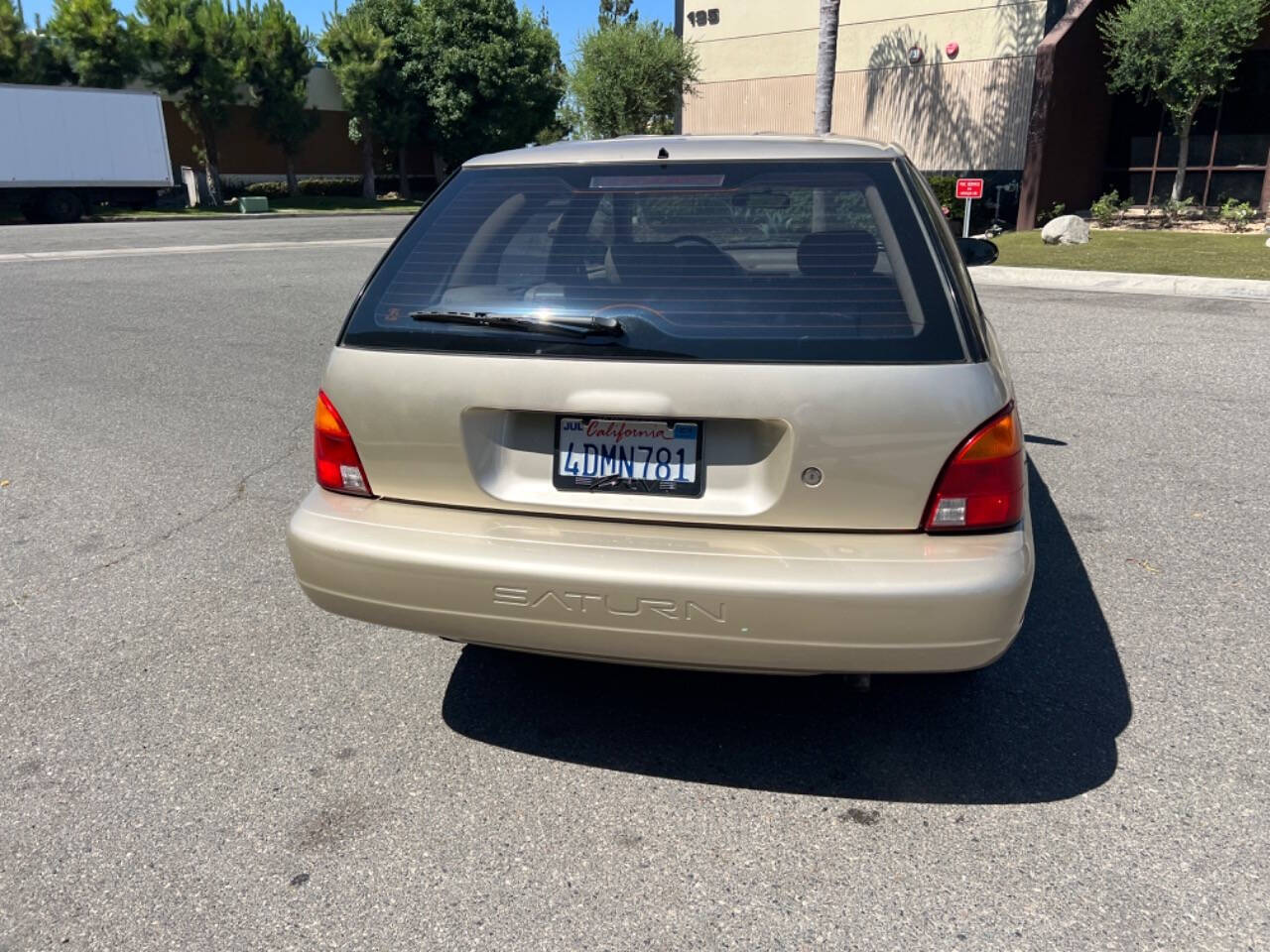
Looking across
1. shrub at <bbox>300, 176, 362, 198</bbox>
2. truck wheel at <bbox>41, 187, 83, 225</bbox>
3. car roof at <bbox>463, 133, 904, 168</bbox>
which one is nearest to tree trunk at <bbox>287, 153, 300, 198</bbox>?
shrub at <bbox>300, 176, 362, 198</bbox>

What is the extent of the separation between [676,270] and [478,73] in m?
42.0

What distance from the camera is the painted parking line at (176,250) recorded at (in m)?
16.5

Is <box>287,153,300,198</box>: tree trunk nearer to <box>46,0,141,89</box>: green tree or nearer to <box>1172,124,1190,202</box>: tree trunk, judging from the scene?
<box>46,0,141,89</box>: green tree

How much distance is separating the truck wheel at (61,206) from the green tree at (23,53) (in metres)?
7.35

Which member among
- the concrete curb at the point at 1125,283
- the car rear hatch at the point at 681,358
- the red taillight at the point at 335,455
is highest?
the car rear hatch at the point at 681,358

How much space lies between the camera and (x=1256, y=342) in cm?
875

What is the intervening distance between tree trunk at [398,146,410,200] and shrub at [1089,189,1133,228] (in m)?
31.5

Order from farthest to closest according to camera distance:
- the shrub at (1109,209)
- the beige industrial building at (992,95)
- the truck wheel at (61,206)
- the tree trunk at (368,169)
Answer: the tree trunk at (368,169) < the truck wheel at (61,206) < the shrub at (1109,209) < the beige industrial building at (992,95)

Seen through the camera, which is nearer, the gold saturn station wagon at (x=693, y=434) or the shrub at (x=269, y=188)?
the gold saturn station wagon at (x=693, y=434)

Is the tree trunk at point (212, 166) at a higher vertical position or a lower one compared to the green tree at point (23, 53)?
lower

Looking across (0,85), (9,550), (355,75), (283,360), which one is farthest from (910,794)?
(355,75)

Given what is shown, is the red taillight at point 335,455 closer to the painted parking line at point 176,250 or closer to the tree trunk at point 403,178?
the painted parking line at point 176,250

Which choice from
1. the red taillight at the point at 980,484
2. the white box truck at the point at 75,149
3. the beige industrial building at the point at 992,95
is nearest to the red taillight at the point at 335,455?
the red taillight at the point at 980,484

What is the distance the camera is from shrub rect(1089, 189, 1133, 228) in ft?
71.2
